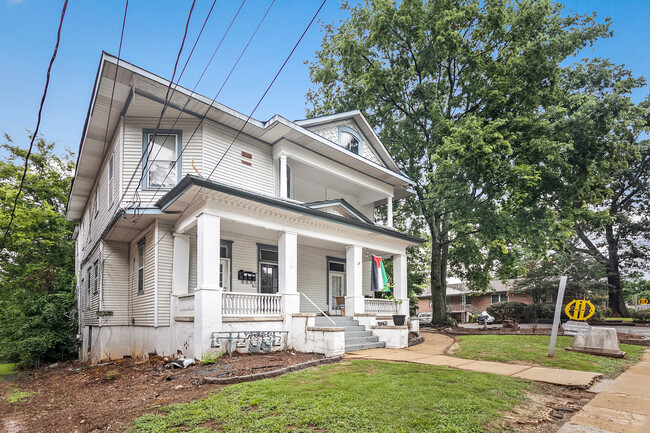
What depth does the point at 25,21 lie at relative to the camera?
8.40m

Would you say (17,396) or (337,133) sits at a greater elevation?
(337,133)

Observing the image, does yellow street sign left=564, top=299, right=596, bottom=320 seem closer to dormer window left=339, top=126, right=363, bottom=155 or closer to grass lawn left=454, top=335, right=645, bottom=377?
grass lawn left=454, top=335, right=645, bottom=377

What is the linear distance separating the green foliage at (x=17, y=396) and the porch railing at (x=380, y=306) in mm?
10619

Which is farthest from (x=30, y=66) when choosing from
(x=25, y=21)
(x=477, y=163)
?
(x=477, y=163)

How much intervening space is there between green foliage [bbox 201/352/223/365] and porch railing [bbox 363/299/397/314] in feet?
22.3

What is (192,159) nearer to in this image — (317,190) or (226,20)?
(317,190)

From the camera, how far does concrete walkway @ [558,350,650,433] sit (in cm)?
488

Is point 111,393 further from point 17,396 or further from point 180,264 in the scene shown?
point 180,264

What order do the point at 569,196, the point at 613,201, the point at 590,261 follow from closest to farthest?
1. the point at 569,196
2. the point at 590,261
3. the point at 613,201

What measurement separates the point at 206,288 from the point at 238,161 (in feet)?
17.8

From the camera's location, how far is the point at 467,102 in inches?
866

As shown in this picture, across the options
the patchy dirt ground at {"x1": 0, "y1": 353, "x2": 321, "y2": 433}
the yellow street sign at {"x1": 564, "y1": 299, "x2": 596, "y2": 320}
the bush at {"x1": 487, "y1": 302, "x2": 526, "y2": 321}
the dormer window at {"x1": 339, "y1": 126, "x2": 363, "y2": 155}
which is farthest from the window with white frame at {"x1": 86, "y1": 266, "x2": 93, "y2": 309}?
the bush at {"x1": 487, "y1": 302, "x2": 526, "y2": 321}

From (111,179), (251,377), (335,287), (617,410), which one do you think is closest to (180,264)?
(111,179)

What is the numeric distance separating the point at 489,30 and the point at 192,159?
1670 cm
